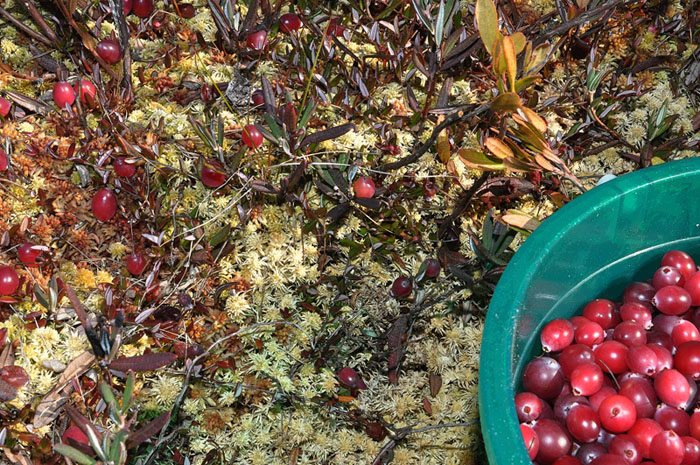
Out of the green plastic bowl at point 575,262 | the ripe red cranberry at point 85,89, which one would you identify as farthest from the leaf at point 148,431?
the ripe red cranberry at point 85,89

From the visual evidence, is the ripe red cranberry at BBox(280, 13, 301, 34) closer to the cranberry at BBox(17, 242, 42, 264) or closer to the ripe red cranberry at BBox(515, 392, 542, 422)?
the cranberry at BBox(17, 242, 42, 264)

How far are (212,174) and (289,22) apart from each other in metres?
0.69

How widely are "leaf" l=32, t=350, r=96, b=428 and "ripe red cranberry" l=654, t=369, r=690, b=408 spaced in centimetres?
145

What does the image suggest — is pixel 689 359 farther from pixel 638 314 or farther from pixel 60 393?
pixel 60 393

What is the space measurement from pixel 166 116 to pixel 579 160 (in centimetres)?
145

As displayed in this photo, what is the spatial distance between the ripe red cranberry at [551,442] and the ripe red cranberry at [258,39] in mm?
1528

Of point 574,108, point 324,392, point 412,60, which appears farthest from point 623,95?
point 324,392

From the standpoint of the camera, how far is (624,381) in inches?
61.9

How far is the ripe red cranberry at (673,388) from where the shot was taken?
1483mm

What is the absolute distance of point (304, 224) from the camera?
2105 millimetres

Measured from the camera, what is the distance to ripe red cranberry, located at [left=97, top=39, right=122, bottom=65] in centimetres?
216

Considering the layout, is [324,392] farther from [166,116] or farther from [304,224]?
[166,116]

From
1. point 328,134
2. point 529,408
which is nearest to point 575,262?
point 529,408

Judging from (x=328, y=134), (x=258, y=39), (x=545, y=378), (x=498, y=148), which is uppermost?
(x=258, y=39)
